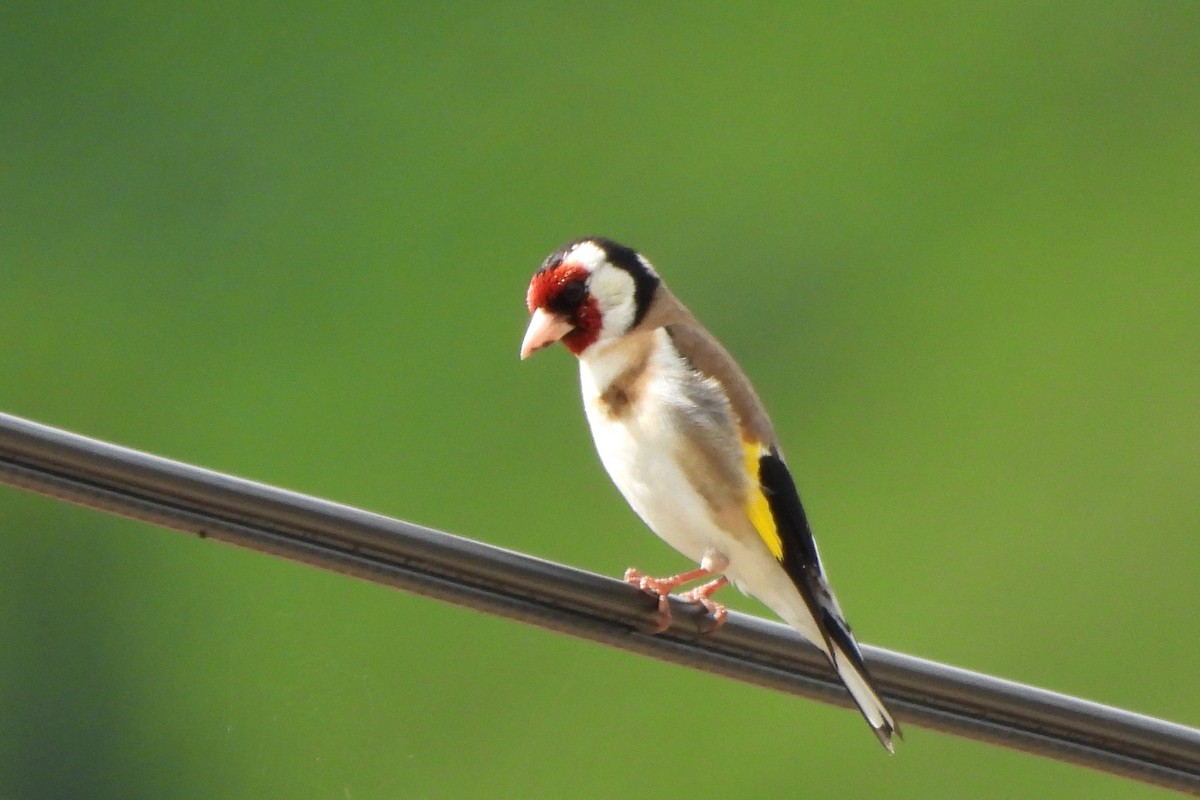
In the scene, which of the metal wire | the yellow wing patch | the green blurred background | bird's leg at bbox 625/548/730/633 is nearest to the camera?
the metal wire

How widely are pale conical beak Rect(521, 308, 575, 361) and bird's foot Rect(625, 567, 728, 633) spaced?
1.29 ft

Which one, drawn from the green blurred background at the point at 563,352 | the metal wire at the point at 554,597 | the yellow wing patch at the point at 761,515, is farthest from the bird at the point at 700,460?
the green blurred background at the point at 563,352

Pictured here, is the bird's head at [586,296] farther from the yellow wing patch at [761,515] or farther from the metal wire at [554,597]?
the metal wire at [554,597]

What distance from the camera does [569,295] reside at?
8.05ft

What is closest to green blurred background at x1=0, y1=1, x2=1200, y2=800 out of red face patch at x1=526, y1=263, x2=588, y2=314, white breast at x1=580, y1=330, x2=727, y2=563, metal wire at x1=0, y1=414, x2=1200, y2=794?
red face patch at x1=526, y1=263, x2=588, y2=314

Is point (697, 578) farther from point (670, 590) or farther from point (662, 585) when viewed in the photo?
point (662, 585)

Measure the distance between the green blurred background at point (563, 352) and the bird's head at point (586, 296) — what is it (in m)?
2.21

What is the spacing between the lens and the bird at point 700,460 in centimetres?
222

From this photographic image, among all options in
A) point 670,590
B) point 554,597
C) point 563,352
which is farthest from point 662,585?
point 563,352

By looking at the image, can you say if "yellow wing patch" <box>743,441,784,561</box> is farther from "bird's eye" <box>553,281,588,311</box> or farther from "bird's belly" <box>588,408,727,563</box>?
"bird's eye" <box>553,281,588,311</box>

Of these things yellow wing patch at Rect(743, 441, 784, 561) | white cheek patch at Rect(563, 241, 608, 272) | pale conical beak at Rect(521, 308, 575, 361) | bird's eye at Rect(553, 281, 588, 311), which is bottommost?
yellow wing patch at Rect(743, 441, 784, 561)

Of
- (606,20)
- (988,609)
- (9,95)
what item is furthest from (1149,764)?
(9,95)

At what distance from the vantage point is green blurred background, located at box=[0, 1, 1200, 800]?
4633mm

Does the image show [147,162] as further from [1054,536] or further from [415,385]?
[1054,536]
